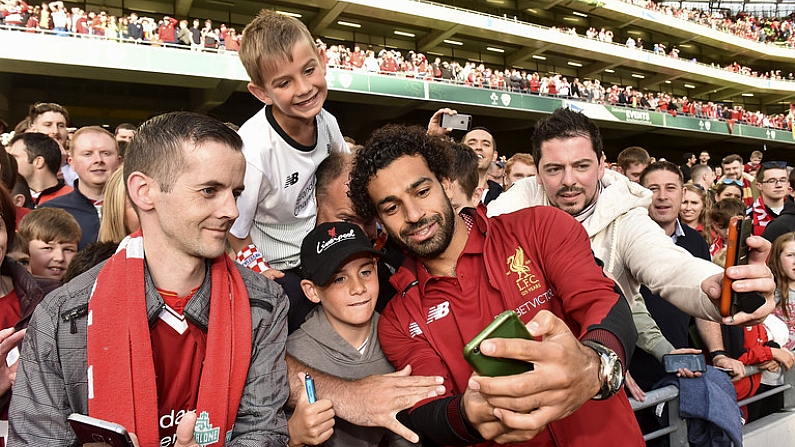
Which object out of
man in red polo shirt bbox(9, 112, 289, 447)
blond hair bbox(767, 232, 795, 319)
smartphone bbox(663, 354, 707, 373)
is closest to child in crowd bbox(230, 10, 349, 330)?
man in red polo shirt bbox(9, 112, 289, 447)

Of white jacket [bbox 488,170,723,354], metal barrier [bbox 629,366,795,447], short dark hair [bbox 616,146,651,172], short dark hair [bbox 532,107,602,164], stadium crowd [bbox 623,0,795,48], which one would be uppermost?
stadium crowd [bbox 623,0,795,48]

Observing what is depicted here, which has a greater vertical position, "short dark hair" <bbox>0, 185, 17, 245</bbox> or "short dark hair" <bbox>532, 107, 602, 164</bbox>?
"short dark hair" <bbox>532, 107, 602, 164</bbox>

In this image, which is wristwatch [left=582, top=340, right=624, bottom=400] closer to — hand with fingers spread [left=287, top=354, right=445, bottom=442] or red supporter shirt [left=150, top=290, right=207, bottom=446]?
hand with fingers spread [left=287, top=354, right=445, bottom=442]

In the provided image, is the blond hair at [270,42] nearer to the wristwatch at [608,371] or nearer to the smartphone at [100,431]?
the smartphone at [100,431]

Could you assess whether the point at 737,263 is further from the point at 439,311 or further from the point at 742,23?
the point at 742,23

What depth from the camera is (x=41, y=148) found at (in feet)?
14.7

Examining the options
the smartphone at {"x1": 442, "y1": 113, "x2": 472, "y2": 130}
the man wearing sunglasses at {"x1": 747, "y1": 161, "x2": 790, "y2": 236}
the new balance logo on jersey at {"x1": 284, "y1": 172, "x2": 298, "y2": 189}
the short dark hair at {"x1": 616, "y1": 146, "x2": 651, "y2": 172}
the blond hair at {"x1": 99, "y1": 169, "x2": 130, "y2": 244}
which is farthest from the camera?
the man wearing sunglasses at {"x1": 747, "y1": 161, "x2": 790, "y2": 236}

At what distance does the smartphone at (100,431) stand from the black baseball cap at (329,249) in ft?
3.09

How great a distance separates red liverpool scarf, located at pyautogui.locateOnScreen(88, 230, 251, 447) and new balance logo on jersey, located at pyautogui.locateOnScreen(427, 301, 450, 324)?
662mm

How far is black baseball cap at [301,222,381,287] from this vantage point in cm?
213

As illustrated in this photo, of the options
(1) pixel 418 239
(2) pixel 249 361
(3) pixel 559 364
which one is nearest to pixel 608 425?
(3) pixel 559 364

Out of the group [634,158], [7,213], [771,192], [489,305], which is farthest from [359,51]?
[489,305]

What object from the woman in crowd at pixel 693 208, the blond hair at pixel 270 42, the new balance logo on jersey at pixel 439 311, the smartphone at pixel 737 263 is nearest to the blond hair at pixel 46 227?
the blond hair at pixel 270 42

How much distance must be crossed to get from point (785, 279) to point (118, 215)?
4563mm
